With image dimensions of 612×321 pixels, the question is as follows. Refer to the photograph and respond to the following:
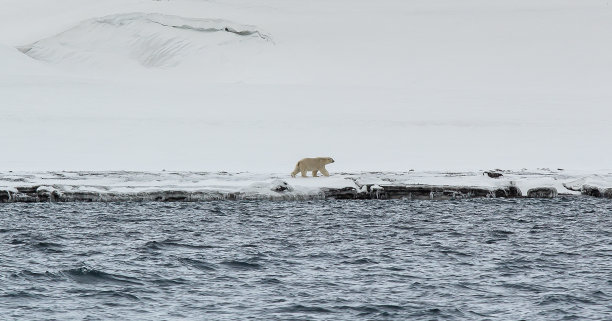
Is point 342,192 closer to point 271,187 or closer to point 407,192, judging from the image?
point 407,192

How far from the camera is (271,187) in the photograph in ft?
73.3

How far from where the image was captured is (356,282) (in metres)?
12.8

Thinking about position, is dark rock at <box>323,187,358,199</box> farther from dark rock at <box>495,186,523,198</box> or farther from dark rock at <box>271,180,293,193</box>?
dark rock at <box>495,186,523,198</box>

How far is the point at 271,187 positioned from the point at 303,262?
8.11 meters

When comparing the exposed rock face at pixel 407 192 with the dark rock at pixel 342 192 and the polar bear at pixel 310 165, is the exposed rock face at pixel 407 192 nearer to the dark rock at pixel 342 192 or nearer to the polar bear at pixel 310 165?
the dark rock at pixel 342 192

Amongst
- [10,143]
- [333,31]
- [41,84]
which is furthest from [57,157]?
[333,31]

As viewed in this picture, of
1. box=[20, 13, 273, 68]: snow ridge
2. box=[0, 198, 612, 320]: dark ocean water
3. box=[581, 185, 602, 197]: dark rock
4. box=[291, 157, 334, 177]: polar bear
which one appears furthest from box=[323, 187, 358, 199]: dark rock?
box=[20, 13, 273, 68]: snow ridge

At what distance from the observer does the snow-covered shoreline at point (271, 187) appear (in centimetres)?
2186

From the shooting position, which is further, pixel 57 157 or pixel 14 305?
pixel 57 157

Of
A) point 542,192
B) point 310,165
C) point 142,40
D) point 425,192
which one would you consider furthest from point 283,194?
point 142,40

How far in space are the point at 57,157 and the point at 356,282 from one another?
18506 mm

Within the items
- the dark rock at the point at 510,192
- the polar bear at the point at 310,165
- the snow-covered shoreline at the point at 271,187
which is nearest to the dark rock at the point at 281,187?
the snow-covered shoreline at the point at 271,187

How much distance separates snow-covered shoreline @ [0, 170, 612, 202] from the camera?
2186 cm

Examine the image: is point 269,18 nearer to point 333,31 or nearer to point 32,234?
point 333,31
